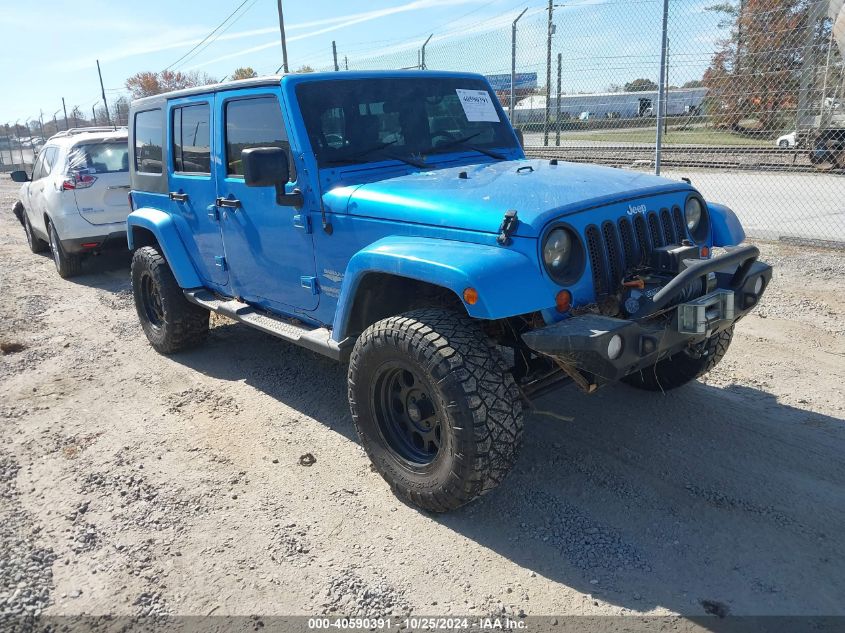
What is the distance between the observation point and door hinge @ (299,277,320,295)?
399 centimetres

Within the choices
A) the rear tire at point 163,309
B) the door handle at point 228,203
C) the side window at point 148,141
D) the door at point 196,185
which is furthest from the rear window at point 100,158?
the door handle at point 228,203

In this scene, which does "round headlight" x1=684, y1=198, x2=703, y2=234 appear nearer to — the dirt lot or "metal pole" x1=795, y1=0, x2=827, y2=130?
the dirt lot

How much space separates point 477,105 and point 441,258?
205cm

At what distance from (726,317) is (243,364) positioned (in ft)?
12.1

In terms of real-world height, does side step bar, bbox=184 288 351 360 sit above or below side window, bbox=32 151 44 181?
below

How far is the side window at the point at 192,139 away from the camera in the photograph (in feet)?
15.5

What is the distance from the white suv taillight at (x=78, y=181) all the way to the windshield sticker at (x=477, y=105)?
5859 mm

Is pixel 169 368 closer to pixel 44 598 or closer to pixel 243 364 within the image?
pixel 243 364

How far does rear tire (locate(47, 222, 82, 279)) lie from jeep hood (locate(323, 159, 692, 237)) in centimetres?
640

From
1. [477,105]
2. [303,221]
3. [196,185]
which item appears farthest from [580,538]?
[196,185]

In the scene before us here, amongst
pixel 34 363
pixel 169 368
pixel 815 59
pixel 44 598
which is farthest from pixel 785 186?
pixel 44 598

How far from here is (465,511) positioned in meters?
3.31

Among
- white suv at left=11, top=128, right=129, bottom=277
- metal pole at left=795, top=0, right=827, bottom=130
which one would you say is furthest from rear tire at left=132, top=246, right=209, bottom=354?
metal pole at left=795, top=0, right=827, bottom=130

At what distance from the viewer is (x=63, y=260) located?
8.73 m
